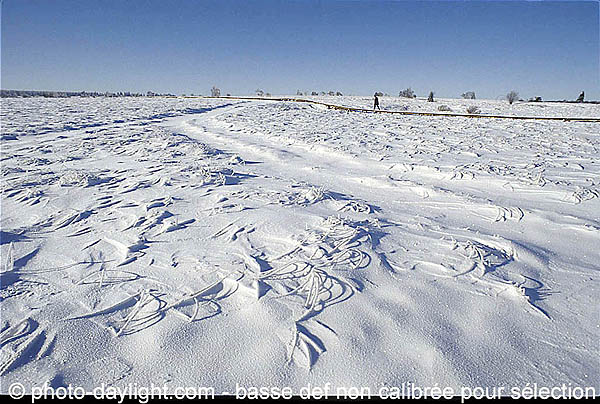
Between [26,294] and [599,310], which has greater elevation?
[599,310]

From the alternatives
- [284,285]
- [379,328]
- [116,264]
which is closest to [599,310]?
[379,328]

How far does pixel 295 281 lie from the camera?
201 cm

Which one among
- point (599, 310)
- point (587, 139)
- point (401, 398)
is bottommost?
→ point (401, 398)

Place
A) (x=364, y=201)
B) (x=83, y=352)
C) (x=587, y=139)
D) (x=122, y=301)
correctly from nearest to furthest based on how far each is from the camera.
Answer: (x=83, y=352) → (x=122, y=301) → (x=364, y=201) → (x=587, y=139)

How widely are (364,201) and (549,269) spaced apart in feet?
6.02

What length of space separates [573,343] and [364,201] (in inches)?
90.0

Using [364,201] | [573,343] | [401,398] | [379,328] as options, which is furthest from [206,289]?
[364,201]

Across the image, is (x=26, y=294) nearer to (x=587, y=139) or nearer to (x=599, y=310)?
(x=599, y=310)

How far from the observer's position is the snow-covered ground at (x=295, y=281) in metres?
1.46

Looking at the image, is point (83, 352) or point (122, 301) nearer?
point (83, 352)

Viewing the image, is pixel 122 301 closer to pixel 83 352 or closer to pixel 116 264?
pixel 83 352

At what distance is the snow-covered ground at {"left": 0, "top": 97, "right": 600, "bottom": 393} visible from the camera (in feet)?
4.80

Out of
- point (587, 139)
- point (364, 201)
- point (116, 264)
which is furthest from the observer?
point (587, 139)

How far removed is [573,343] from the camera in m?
1.61
